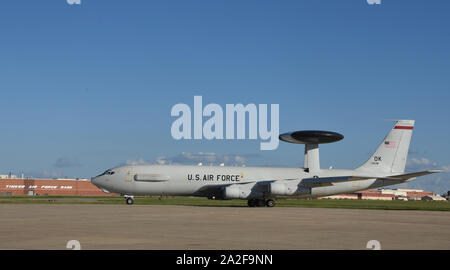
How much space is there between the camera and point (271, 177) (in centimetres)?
6556

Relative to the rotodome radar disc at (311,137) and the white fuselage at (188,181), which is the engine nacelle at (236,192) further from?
the rotodome radar disc at (311,137)

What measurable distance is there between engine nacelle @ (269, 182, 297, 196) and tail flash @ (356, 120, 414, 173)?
1247 centimetres

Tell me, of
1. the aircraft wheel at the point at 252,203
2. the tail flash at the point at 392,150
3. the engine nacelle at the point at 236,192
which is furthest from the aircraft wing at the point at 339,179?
the engine nacelle at the point at 236,192

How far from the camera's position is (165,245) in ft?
57.2

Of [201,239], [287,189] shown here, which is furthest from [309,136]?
[201,239]

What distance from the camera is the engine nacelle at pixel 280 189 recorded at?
61.0m

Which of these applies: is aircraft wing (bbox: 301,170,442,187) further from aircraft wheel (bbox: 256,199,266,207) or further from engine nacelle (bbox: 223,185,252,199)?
engine nacelle (bbox: 223,185,252,199)

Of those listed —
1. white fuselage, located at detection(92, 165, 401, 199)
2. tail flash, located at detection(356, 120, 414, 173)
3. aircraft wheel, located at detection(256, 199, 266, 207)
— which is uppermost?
tail flash, located at detection(356, 120, 414, 173)

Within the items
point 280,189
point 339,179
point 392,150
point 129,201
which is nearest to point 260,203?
point 280,189

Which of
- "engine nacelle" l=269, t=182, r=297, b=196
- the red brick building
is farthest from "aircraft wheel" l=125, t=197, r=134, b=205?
the red brick building

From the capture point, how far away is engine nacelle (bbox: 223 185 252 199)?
197ft

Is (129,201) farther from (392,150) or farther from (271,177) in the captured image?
(392,150)
